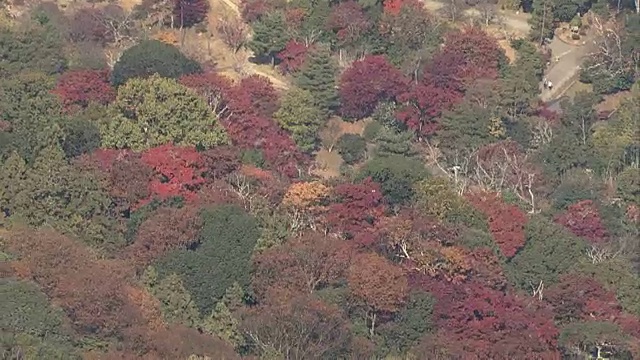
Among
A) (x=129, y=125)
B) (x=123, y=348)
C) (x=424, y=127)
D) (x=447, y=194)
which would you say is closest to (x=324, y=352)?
(x=123, y=348)

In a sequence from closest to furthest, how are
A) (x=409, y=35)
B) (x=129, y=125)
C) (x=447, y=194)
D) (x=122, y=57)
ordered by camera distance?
(x=447, y=194)
(x=129, y=125)
(x=122, y=57)
(x=409, y=35)

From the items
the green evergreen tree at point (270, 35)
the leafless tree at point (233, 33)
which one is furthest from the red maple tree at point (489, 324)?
the leafless tree at point (233, 33)

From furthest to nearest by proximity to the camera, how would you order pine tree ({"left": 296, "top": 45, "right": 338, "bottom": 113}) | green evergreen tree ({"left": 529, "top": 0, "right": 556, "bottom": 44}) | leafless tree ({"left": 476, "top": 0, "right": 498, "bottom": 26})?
1. leafless tree ({"left": 476, "top": 0, "right": 498, "bottom": 26})
2. green evergreen tree ({"left": 529, "top": 0, "right": 556, "bottom": 44})
3. pine tree ({"left": 296, "top": 45, "right": 338, "bottom": 113})

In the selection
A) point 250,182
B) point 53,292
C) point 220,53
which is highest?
point 53,292

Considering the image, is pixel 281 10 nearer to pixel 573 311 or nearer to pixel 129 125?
pixel 129 125

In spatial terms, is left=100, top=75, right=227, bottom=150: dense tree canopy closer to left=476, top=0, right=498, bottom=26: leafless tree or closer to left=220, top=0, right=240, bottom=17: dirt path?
left=220, top=0, right=240, bottom=17: dirt path

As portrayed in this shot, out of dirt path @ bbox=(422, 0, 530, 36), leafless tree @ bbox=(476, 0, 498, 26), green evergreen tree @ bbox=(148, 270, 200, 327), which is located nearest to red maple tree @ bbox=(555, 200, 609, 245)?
green evergreen tree @ bbox=(148, 270, 200, 327)
